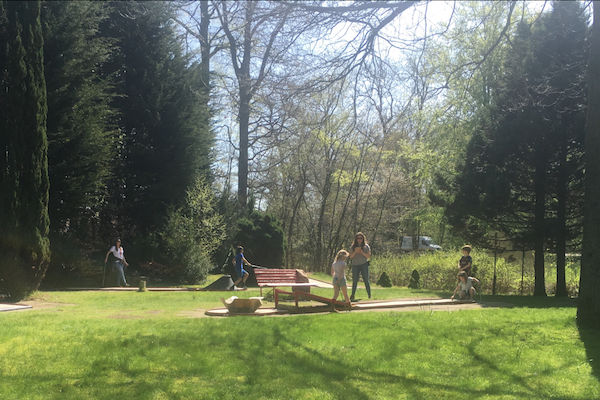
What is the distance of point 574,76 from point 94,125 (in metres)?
15.2

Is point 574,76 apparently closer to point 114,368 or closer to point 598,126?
point 598,126

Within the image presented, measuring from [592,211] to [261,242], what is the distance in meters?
16.0

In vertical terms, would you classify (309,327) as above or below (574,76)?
below

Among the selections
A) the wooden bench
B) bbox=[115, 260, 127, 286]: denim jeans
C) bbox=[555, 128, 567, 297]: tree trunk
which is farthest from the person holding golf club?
bbox=[555, 128, 567, 297]: tree trunk

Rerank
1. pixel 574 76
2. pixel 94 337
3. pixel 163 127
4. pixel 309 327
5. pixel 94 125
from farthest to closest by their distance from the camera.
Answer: pixel 163 127, pixel 94 125, pixel 574 76, pixel 309 327, pixel 94 337

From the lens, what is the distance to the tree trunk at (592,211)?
8062 mm

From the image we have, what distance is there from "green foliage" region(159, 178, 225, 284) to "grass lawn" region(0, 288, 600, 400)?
11.3 m

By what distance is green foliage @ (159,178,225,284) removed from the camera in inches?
807

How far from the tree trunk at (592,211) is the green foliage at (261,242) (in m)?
15.6

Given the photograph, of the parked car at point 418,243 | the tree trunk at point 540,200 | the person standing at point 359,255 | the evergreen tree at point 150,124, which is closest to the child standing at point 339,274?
the person standing at point 359,255

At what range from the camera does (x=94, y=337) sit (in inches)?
280

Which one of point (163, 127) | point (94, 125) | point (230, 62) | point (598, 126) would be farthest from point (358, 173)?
point (598, 126)

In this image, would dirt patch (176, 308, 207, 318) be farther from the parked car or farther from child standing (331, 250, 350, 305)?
the parked car

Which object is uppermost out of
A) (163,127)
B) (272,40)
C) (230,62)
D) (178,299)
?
(230,62)
